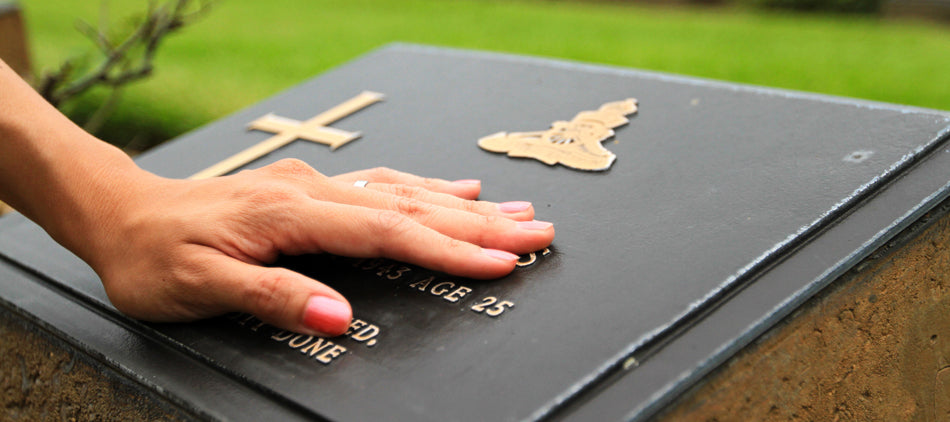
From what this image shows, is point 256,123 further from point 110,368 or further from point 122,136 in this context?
point 122,136

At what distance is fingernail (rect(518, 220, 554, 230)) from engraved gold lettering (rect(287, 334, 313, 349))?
14.7 inches

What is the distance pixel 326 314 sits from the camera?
119 cm

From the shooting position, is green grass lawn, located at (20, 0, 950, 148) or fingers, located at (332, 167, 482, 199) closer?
fingers, located at (332, 167, 482, 199)

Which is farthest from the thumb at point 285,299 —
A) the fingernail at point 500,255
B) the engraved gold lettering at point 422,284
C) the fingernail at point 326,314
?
the fingernail at point 500,255

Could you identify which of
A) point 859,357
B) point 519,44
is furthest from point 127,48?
point 519,44

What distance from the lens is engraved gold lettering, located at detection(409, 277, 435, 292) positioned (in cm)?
131

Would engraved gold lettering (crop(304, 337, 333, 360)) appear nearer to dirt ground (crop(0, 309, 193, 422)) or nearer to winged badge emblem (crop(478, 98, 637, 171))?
dirt ground (crop(0, 309, 193, 422))

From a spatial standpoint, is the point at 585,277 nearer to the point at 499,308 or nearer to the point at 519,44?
the point at 499,308

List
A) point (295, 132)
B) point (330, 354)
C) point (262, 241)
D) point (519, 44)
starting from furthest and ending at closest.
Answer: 1. point (519, 44)
2. point (295, 132)
3. point (262, 241)
4. point (330, 354)

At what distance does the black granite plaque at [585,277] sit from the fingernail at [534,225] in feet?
0.15

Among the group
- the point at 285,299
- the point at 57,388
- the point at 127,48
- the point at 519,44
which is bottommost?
the point at 519,44

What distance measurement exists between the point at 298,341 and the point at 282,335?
4 cm

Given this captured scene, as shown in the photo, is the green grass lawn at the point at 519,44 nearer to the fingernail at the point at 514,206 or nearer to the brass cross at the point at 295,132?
the brass cross at the point at 295,132

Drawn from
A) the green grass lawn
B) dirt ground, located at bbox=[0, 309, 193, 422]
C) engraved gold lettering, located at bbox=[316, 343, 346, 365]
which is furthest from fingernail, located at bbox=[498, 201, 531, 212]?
the green grass lawn
